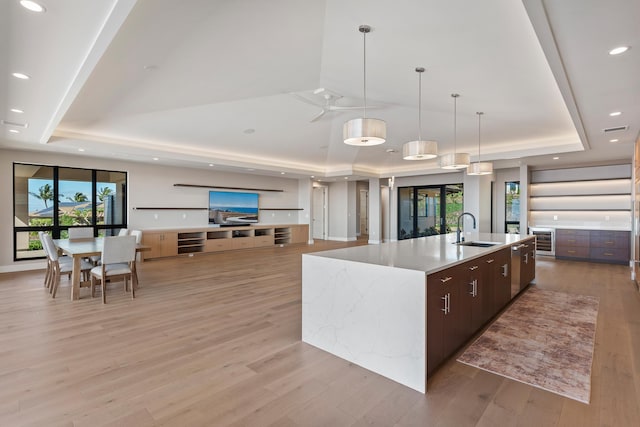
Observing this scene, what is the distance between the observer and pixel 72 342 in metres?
3.05

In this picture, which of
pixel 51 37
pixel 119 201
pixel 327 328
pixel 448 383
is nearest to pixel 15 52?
pixel 51 37

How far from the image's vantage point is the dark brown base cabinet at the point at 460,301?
236 centimetres

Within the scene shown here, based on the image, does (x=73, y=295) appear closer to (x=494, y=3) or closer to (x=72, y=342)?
(x=72, y=342)

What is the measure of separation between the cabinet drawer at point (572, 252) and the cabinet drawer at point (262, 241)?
26.7ft

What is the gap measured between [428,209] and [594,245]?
4766mm

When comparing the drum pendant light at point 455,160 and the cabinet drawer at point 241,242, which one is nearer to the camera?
the drum pendant light at point 455,160

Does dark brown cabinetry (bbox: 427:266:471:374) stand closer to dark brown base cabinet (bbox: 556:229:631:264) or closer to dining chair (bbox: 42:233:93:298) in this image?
dining chair (bbox: 42:233:93:298)

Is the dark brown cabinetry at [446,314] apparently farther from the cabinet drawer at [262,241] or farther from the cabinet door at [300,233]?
the cabinet door at [300,233]

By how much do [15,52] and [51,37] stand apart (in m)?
0.50

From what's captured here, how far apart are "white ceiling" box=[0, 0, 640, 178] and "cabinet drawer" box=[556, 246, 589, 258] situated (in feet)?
7.22

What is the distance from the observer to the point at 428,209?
11484 mm

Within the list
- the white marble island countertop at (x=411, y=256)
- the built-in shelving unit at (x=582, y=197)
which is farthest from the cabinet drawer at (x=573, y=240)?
the white marble island countertop at (x=411, y=256)

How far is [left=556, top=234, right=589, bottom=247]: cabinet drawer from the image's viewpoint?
302 inches

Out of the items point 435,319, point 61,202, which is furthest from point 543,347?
point 61,202
